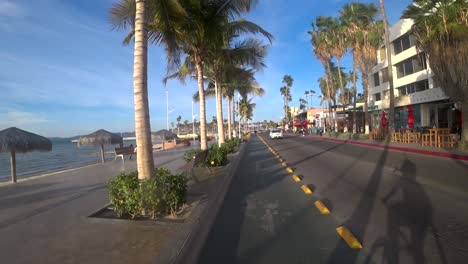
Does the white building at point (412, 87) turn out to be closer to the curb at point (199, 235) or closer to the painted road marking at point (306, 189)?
the painted road marking at point (306, 189)

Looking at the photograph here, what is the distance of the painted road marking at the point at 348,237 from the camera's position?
17.0 feet

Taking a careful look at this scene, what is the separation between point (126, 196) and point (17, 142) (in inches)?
398

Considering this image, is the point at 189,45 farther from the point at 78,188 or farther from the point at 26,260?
the point at 26,260

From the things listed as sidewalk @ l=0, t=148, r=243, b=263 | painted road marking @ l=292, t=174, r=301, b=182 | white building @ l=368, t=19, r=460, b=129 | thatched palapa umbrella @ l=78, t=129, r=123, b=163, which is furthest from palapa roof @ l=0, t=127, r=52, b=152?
white building @ l=368, t=19, r=460, b=129

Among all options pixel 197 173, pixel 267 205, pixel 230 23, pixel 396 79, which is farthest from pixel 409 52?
pixel 267 205

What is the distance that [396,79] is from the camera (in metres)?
43.0

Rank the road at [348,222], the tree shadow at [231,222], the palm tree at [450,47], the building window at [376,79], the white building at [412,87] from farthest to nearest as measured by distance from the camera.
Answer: the building window at [376,79], the white building at [412,87], the palm tree at [450,47], the tree shadow at [231,222], the road at [348,222]

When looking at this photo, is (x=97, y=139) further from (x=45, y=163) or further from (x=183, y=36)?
(x=45, y=163)

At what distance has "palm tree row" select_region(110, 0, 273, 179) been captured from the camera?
7102 millimetres

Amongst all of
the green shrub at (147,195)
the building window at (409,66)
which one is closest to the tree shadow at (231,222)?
the green shrub at (147,195)

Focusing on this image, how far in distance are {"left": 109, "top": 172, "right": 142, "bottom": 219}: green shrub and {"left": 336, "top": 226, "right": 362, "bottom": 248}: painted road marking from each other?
3490 millimetres

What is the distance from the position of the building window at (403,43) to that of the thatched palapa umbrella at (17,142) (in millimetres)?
35957

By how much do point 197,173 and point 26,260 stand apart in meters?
9.22

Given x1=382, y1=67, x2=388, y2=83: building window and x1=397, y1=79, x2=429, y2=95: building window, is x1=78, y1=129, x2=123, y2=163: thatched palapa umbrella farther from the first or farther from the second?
x1=382, y1=67, x2=388, y2=83: building window
